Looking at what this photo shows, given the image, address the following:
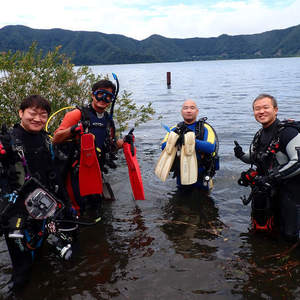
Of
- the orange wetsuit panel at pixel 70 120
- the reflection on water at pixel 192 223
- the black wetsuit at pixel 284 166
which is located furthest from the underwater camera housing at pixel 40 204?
the black wetsuit at pixel 284 166

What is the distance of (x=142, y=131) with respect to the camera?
15648mm

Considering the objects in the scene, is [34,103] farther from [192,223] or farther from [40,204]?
[192,223]

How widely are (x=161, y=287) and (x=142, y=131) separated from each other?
12.2 metres

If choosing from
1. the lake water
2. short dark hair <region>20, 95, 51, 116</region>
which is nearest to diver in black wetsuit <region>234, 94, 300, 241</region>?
the lake water

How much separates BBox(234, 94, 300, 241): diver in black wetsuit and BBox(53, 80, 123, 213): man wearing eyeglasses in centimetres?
225

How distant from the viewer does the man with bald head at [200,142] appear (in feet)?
19.0

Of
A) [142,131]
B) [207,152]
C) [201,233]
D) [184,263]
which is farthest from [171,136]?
[142,131]

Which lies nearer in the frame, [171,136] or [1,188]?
[1,188]

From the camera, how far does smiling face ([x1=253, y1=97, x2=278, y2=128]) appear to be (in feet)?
14.8

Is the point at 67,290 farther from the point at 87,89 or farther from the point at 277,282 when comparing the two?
the point at 87,89

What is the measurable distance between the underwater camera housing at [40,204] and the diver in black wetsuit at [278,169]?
280 cm

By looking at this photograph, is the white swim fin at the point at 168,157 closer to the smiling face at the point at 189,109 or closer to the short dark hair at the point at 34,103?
the smiling face at the point at 189,109

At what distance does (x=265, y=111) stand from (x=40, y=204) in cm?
329

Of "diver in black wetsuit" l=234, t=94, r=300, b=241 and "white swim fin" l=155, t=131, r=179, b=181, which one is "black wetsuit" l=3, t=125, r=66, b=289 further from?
"diver in black wetsuit" l=234, t=94, r=300, b=241
